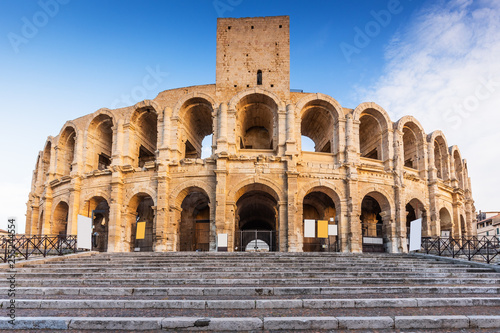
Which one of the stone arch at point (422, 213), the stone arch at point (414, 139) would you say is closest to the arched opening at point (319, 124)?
the stone arch at point (414, 139)

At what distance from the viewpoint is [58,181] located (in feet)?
82.2

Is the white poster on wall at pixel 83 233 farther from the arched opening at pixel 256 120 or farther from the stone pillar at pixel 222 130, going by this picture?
the arched opening at pixel 256 120

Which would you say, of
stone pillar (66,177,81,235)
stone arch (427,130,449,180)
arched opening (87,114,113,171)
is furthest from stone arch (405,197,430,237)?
stone pillar (66,177,81,235)

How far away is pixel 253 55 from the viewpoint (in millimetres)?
24172

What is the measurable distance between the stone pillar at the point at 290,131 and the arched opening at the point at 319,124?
5.21ft

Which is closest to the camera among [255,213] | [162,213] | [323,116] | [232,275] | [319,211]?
[232,275]

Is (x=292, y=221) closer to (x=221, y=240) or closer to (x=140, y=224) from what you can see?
(x=221, y=240)

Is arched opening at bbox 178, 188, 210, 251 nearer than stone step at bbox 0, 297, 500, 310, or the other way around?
stone step at bbox 0, 297, 500, 310

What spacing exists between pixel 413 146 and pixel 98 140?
71.5 feet

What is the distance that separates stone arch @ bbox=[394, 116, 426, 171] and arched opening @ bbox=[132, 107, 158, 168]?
16.1 metres

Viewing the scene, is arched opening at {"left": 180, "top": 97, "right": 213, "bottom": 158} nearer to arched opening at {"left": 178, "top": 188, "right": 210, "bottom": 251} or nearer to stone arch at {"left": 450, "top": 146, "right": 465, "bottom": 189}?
arched opening at {"left": 178, "top": 188, "right": 210, "bottom": 251}

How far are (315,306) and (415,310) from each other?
1.94 metres

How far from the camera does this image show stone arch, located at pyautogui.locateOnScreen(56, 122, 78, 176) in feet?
86.2

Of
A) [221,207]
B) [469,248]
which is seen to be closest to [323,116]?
[221,207]
